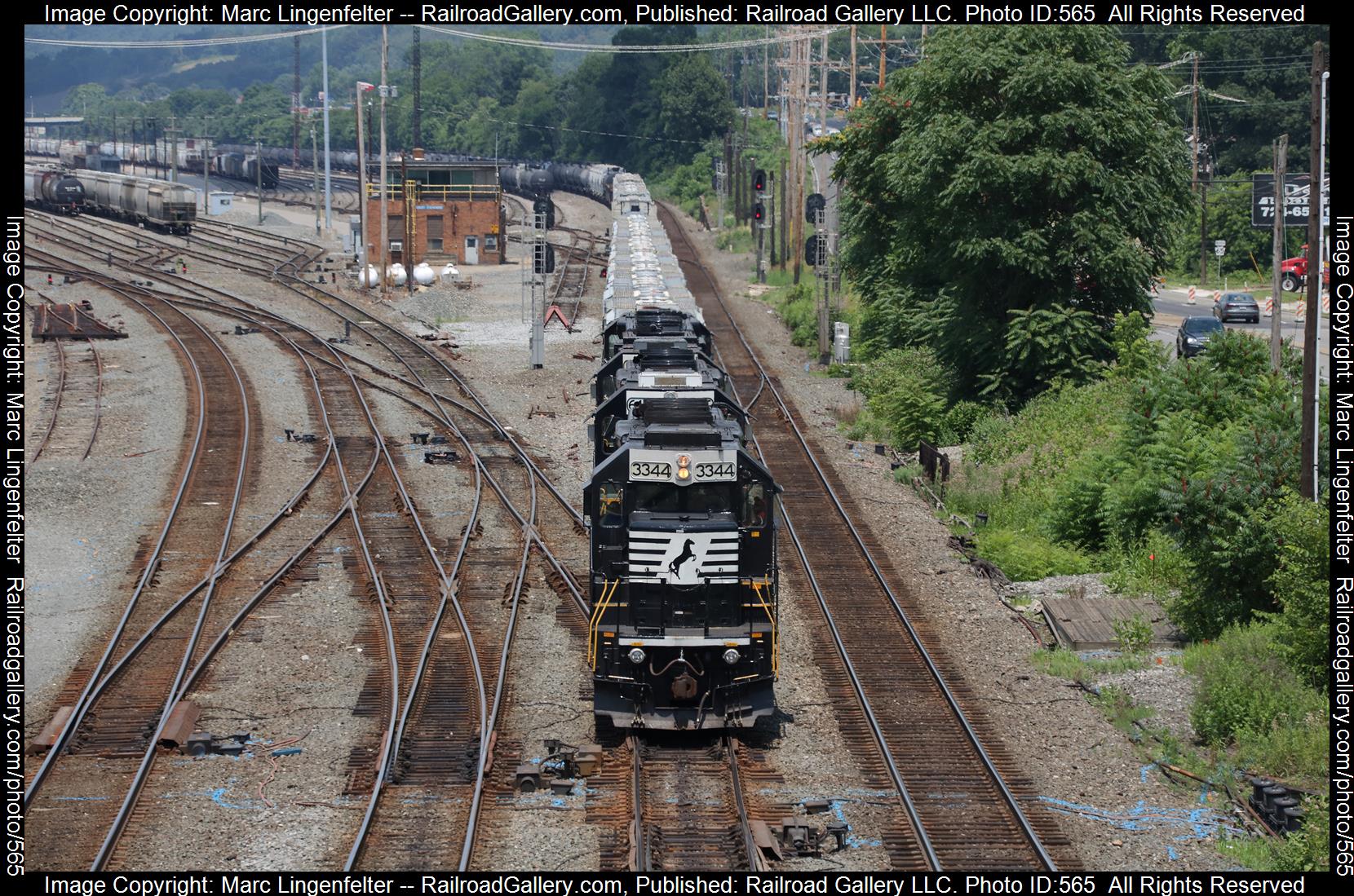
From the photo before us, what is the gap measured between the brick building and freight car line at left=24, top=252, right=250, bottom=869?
97.2ft

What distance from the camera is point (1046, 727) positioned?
19078 millimetres

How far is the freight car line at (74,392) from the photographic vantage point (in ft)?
117

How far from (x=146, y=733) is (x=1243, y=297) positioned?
45.0m

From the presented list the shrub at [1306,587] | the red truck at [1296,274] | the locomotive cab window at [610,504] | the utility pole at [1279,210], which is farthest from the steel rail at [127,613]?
the red truck at [1296,274]

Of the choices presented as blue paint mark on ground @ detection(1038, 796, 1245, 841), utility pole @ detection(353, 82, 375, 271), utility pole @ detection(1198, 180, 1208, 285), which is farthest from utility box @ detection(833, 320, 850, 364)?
blue paint mark on ground @ detection(1038, 796, 1245, 841)

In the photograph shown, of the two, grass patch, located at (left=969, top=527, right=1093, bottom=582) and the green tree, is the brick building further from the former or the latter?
grass patch, located at (left=969, top=527, right=1093, bottom=582)

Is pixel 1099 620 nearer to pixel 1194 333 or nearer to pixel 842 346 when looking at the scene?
pixel 1194 333

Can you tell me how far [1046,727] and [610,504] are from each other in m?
6.20

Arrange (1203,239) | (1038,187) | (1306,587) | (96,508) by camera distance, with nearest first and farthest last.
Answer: (1306,587), (96,508), (1038,187), (1203,239)

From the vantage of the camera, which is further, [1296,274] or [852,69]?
[852,69]

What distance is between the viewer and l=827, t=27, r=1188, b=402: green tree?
34906 mm

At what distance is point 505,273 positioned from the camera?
71188 mm

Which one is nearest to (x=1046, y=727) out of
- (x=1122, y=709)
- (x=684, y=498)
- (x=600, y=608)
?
(x=1122, y=709)
